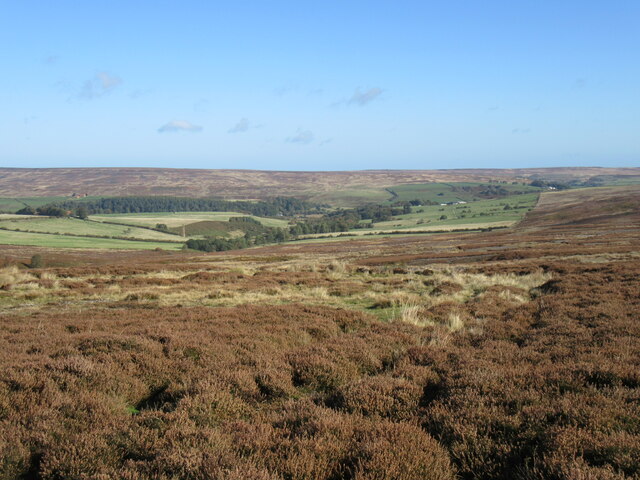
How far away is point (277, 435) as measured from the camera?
17.1 feet

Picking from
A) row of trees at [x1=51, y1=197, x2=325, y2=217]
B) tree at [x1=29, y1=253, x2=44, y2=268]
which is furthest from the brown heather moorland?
row of trees at [x1=51, y1=197, x2=325, y2=217]

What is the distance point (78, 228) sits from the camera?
339ft

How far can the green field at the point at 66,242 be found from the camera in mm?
75625

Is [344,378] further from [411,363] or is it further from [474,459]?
[474,459]

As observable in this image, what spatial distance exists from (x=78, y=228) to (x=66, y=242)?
2465cm

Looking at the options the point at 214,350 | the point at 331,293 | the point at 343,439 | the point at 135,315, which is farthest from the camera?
the point at 331,293

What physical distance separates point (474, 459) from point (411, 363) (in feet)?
11.8

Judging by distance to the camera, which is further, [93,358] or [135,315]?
[135,315]

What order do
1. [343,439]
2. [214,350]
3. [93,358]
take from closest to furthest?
[343,439] → [93,358] → [214,350]

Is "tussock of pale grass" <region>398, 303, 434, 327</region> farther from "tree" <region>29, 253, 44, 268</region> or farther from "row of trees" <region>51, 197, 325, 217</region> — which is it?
"row of trees" <region>51, 197, 325, 217</region>

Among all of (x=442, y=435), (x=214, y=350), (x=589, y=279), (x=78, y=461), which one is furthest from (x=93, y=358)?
(x=589, y=279)

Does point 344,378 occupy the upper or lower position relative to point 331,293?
upper

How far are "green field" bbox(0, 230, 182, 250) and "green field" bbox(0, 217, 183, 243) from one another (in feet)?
22.2

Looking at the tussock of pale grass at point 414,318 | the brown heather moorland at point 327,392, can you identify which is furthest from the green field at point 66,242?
the tussock of pale grass at point 414,318
